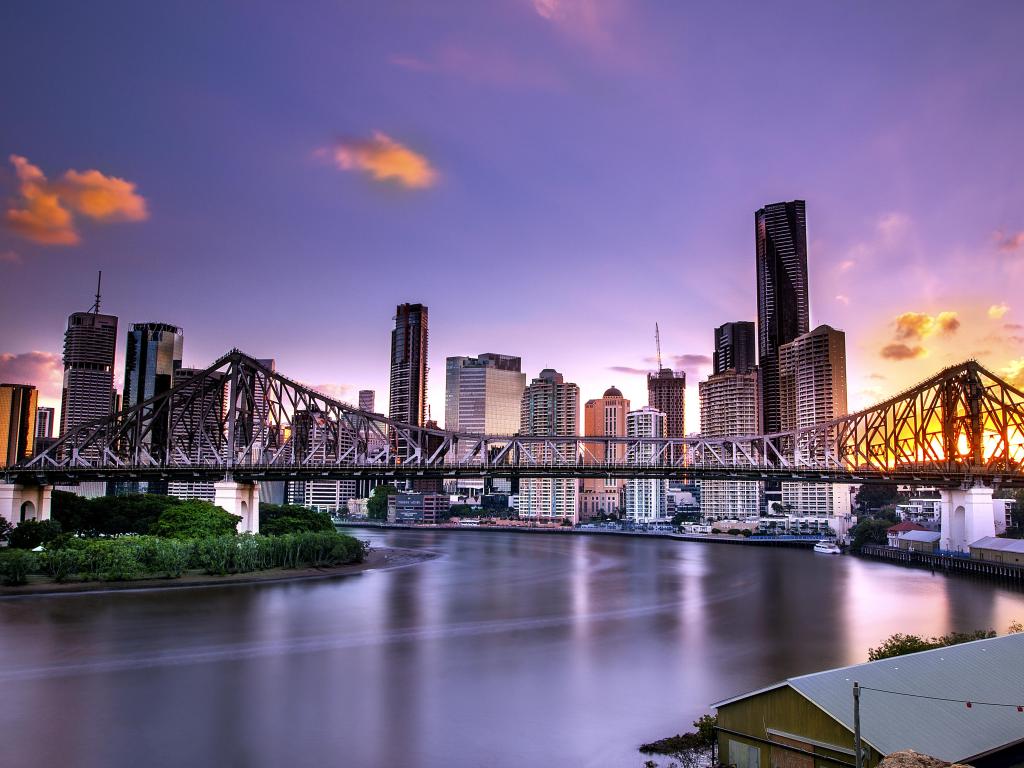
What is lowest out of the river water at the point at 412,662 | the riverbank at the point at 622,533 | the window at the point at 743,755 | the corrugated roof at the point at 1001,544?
the riverbank at the point at 622,533

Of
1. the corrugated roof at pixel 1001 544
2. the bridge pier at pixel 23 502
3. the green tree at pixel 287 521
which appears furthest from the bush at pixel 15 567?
the corrugated roof at pixel 1001 544

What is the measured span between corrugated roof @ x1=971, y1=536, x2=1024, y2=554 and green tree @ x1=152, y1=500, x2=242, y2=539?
66402 millimetres

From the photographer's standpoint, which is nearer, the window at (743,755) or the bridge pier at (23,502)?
the window at (743,755)

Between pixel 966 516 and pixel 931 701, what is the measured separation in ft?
239

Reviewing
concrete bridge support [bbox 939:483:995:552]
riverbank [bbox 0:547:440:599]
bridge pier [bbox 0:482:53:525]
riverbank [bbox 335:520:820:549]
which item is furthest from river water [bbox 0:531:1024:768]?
riverbank [bbox 335:520:820:549]

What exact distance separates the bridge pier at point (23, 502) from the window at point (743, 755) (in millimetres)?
76348

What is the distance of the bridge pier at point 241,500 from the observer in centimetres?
7588

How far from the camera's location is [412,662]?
1345 inches

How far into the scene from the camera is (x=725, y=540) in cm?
13775

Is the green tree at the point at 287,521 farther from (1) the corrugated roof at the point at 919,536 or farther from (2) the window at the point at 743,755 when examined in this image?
(1) the corrugated roof at the point at 919,536

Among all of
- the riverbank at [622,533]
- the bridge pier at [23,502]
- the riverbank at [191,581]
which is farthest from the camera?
the riverbank at [622,533]

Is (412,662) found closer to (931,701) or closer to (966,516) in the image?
(931,701)

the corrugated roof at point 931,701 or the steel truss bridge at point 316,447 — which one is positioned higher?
the steel truss bridge at point 316,447

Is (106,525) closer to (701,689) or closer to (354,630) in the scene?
(354,630)
